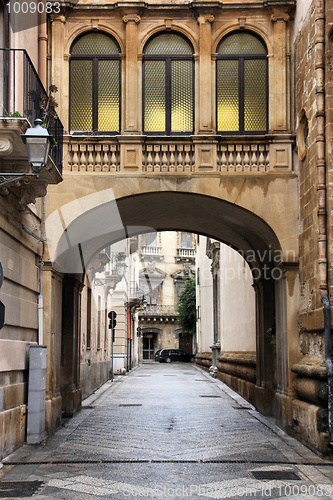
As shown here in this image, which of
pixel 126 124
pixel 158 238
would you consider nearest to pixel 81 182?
pixel 126 124

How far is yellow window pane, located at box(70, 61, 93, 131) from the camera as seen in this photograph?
13375 mm

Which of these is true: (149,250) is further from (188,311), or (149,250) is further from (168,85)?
(168,85)

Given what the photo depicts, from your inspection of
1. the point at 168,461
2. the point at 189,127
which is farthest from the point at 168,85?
the point at 168,461

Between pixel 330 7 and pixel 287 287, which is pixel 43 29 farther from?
pixel 287 287

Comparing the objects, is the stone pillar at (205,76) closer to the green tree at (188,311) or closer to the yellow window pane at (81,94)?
the yellow window pane at (81,94)

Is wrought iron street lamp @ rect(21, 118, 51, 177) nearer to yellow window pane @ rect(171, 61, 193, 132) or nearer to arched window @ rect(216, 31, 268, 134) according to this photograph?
yellow window pane @ rect(171, 61, 193, 132)

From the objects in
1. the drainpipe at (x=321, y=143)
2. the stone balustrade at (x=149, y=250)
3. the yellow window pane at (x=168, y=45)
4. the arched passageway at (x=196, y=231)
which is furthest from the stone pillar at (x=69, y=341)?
the stone balustrade at (x=149, y=250)

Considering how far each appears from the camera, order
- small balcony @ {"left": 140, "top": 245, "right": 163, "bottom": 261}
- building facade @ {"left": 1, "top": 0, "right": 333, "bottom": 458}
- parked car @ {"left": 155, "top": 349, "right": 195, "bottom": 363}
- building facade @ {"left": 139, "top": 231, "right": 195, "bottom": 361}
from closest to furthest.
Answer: building facade @ {"left": 1, "top": 0, "right": 333, "bottom": 458}, parked car @ {"left": 155, "top": 349, "right": 195, "bottom": 363}, building facade @ {"left": 139, "top": 231, "right": 195, "bottom": 361}, small balcony @ {"left": 140, "top": 245, "right": 163, "bottom": 261}

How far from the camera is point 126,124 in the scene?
13.0 metres

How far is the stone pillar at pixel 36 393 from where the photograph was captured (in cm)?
1090

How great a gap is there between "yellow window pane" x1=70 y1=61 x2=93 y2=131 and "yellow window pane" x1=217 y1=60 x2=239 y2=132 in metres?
2.46

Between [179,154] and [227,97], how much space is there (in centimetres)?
153

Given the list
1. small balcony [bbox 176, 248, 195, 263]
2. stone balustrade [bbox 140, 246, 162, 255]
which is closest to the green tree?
stone balustrade [bbox 140, 246, 162, 255]

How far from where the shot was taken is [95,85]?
1346 centimetres
